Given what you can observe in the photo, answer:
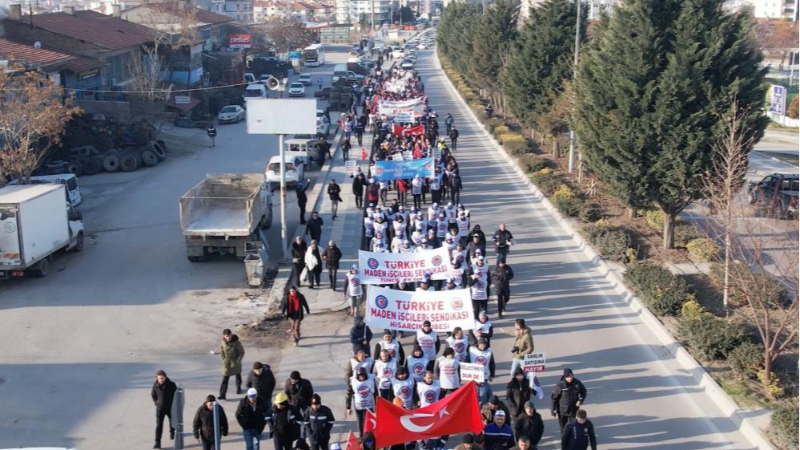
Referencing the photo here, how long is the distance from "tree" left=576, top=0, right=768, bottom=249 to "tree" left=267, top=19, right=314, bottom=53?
8796 centimetres

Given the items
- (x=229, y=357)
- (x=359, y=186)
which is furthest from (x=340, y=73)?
(x=229, y=357)

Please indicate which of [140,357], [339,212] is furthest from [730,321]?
[339,212]

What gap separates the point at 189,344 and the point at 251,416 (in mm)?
5949

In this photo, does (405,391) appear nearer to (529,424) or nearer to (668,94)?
(529,424)

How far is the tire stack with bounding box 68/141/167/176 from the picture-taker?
38719mm

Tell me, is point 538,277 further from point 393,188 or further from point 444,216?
point 393,188

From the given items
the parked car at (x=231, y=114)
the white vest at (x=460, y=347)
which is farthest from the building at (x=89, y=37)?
the white vest at (x=460, y=347)

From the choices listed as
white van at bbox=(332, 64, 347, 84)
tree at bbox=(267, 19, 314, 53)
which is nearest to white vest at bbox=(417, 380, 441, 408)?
white van at bbox=(332, 64, 347, 84)

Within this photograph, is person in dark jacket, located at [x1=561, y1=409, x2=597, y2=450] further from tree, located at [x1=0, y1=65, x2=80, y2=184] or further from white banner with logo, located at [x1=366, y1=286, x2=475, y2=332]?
tree, located at [x1=0, y1=65, x2=80, y2=184]

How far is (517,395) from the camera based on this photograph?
13.5 m

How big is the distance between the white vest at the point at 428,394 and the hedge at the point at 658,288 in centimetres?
754

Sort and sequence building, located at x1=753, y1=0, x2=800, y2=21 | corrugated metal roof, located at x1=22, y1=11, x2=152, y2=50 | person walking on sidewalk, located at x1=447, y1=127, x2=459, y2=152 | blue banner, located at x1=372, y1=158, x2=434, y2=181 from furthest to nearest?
building, located at x1=753, y1=0, x2=800, y2=21 → corrugated metal roof, located at x1=22, y1=11, x2=152, y2=50 → person walking on sidewalk, located at x1=447, y1=127, x2=459, y2=152 → blue banner, located at x1=372, y1=158, x2=434, y2=181

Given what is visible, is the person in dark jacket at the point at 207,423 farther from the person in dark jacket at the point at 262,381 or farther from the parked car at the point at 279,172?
the parked car at the point at 279,172

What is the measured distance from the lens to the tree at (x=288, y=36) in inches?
4343
